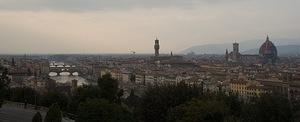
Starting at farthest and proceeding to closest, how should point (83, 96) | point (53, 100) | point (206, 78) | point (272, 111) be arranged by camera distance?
point (206, 78) < point (53, 100) < point (83, 96) < point (272, 111)

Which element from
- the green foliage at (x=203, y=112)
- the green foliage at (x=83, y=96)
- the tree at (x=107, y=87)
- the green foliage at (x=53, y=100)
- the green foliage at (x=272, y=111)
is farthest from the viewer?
the green foliage at (x=53, y=100)

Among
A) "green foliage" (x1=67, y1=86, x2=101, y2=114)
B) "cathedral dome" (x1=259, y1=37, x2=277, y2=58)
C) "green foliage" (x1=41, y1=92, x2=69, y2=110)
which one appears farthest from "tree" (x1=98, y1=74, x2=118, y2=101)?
"cathedral dome" (x1=259, y1=37, x2=277, y2=58)

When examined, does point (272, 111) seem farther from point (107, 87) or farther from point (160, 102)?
point (107, 87)

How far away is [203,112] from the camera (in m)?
21.1

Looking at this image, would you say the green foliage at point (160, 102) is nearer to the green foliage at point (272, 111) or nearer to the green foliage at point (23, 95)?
the green foliage at point (272, 111)

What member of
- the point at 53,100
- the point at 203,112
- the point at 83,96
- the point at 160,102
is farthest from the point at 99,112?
the point at 53,100

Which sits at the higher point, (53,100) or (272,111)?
(272,111)

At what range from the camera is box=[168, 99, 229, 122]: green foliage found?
21.0 metres

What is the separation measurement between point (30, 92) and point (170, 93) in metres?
12.5

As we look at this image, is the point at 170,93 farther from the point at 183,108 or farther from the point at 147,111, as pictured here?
the point at 183,108

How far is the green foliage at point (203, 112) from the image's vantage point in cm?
2102

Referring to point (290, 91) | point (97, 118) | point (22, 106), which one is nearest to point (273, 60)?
point (290, 91)

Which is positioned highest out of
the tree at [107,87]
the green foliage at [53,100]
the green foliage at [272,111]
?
the tree at [107,87]

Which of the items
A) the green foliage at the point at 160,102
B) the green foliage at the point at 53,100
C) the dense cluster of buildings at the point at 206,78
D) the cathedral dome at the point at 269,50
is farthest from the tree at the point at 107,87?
the cathedral dome at the point at 269,50
